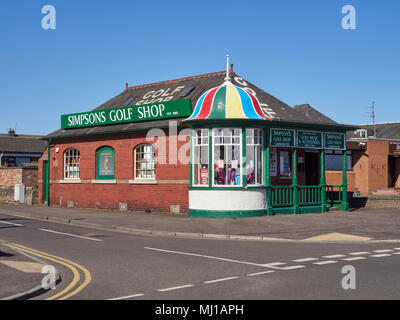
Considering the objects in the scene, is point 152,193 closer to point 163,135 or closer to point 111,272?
point 163,135

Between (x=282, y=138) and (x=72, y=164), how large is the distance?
41.5 ft

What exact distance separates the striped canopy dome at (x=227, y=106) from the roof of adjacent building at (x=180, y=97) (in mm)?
1268

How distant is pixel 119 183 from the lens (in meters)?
25.1

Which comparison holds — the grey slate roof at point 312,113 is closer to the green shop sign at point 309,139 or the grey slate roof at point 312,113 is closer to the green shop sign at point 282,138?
the green shop sign at point 309,139

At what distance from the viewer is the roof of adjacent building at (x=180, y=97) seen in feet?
75.6

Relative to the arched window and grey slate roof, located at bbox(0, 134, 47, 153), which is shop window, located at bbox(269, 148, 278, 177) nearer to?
the arched window

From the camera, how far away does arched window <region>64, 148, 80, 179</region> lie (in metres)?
27.8

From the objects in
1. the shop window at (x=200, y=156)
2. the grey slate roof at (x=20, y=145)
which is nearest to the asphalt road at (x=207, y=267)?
the shop window at (x=200, y=156)

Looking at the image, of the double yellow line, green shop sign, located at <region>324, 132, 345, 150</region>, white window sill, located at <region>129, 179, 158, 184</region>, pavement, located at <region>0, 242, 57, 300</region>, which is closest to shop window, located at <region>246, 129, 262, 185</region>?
green shop sign, located at <region>324, 132, 345, 150</region>

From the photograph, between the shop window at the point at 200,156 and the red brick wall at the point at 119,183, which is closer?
the shop window at the point at 200,156

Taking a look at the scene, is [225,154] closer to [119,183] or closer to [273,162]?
[273,162]

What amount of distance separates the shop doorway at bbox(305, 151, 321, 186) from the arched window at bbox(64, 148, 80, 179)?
12308 millimetres

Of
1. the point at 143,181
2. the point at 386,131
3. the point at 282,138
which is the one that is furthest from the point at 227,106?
the point at 386,131
